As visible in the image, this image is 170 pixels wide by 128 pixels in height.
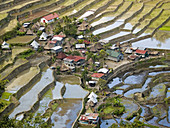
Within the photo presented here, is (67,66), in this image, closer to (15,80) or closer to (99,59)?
(99,59)

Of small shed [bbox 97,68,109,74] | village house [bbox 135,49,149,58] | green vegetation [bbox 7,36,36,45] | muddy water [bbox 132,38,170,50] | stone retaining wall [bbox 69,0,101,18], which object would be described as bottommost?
small shed [bbox 97,68,109,74]

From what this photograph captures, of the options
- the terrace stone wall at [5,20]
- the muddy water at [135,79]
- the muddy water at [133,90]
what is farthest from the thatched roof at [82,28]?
the muddy water at [133,90]

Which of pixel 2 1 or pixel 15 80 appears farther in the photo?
pixel 2 1

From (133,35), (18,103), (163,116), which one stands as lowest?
(163,116)

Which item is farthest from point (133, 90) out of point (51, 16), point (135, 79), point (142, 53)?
point (51, 16)

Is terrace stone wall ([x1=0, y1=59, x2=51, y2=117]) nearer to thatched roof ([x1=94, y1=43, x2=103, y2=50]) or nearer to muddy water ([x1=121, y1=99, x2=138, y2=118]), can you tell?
muddy water ([x1=121, y1=99, x2=138, y2=118])

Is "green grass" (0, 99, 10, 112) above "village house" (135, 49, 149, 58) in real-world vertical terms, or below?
below

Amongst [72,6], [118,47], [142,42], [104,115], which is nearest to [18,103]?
[104,115]

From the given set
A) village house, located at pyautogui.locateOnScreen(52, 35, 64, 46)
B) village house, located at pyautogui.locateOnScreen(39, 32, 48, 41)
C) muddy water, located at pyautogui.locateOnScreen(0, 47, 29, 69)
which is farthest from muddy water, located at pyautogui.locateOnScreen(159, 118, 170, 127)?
village house, located at pyautogui.locateOnScreen(39, 32, 48, 41)
